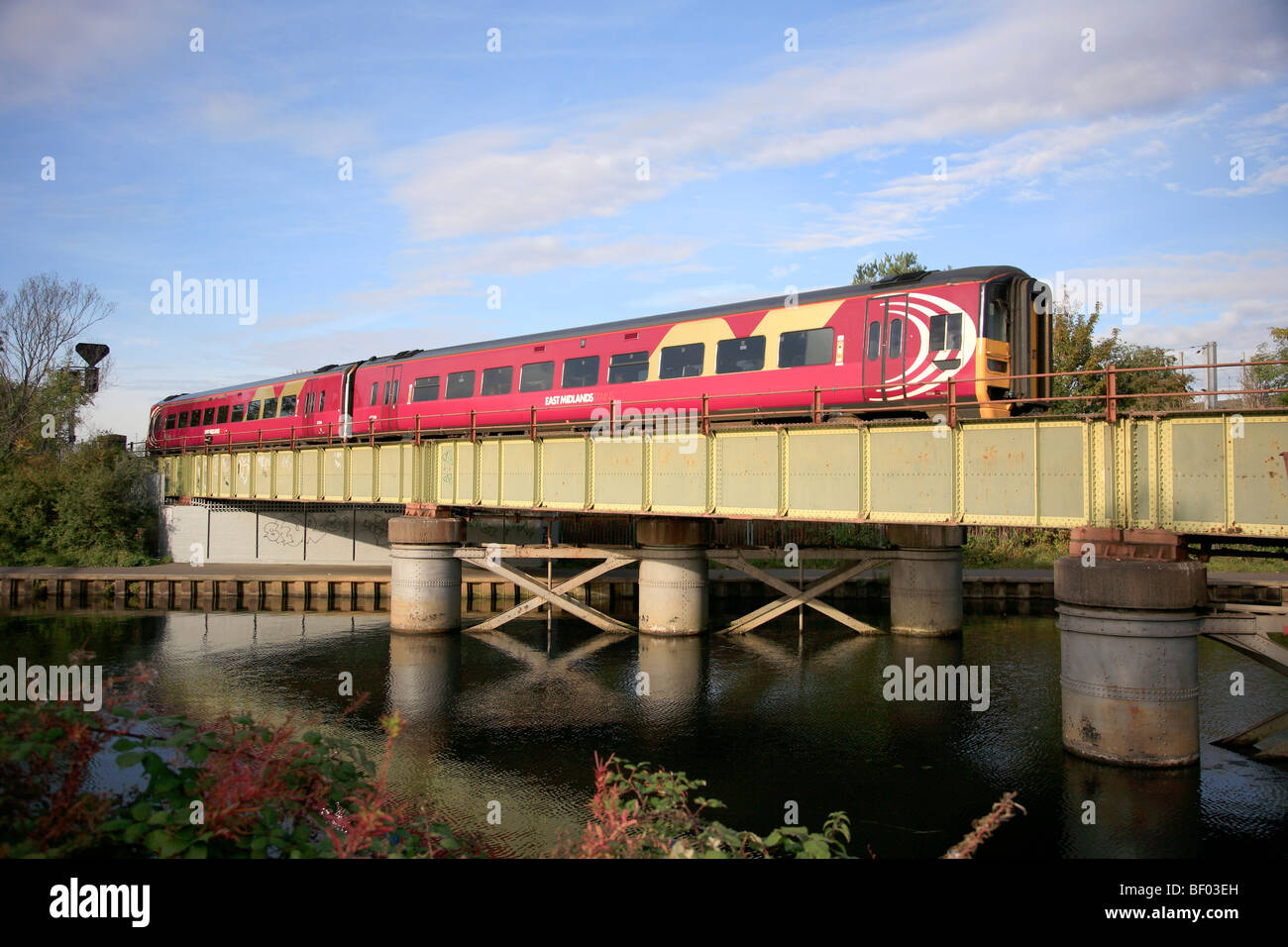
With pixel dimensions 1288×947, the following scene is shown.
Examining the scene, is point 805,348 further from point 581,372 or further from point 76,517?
point 76,517

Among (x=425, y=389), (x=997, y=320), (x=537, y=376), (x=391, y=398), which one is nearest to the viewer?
(x=997, y=320)

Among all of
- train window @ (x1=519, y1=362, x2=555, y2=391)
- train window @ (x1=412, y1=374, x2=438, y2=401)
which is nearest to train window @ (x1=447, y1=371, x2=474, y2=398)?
train window @ (x1=412, y1=374, x2=438, y2=401)

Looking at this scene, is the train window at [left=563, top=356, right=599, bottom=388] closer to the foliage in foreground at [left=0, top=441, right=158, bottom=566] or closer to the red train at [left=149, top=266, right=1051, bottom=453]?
the red train at [left=149, top=266, right=1051, bottom=453]

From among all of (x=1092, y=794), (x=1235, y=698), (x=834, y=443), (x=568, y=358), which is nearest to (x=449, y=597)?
(x=568, y=358)

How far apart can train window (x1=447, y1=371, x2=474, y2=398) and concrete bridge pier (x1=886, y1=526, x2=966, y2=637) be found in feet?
44.0

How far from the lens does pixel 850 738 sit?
16.2m

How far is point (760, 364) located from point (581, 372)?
18.5ft

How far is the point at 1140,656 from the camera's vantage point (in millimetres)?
13039

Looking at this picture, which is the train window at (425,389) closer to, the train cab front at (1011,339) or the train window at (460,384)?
the train window at (460,384)

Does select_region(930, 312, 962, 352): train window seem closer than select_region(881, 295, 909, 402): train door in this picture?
Yes

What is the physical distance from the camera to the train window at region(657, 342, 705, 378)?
2123 centimetres

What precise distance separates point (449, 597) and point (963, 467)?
1618cm

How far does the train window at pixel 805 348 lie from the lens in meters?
18.9

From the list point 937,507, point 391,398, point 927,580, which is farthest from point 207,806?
point 391,398
